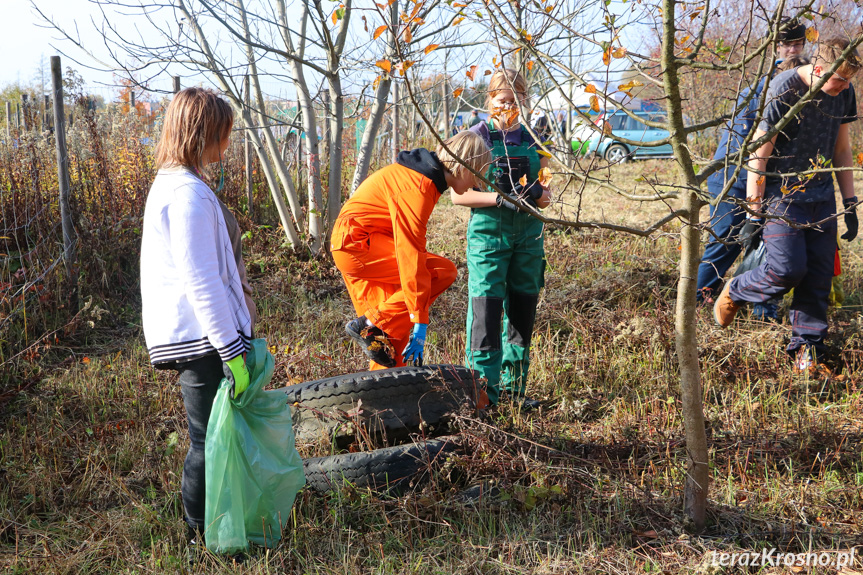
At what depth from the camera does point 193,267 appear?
6.72ft

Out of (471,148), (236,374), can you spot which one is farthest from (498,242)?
(236,374)

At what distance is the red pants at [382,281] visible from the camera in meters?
3.41

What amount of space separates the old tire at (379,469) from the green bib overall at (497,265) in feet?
2.27

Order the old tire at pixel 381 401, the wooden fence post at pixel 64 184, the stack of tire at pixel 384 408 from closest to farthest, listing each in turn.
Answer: the stack of tire at pixel 384 408 → the old tire at pixel 381 401 → the wooden fence post at pixel 64 184

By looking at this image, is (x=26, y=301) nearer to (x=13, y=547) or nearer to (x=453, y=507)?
(x=13, y=547)

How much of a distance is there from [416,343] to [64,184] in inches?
131

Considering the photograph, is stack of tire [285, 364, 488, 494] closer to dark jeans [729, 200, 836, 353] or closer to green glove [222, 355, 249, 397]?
green glove [222, 355, 249, 397]

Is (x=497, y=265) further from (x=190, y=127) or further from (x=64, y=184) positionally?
(x=64, y=184)

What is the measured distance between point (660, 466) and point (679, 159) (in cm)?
143

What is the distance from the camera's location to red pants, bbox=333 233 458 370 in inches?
134

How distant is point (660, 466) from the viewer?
9.23 ft

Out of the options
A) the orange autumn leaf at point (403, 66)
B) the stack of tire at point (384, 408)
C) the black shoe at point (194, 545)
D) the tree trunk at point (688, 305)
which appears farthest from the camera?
the stack of tire at point (384, 408)

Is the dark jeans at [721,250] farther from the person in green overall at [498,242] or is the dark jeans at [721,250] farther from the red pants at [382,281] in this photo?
the red pants at [382,281]

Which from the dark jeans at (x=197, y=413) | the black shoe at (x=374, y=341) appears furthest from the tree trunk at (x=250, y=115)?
the dark jeans at (x=197, y=413)
